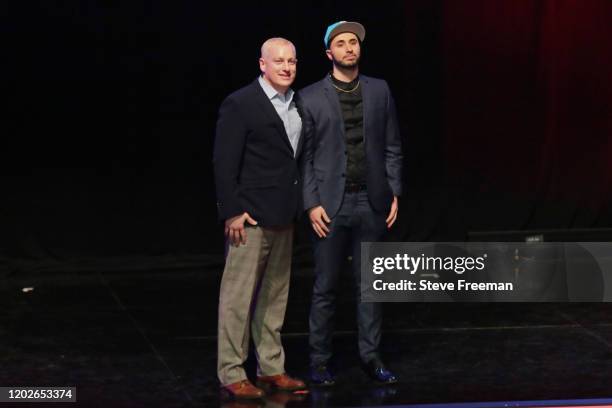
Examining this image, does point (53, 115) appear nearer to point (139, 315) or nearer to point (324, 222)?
point (139, 315)

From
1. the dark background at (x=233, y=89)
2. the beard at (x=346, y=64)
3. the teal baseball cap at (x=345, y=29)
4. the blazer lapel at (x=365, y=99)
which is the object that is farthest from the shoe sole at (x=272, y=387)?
the dark background at (x=233, y=89)

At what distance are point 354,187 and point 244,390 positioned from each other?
0.85 m

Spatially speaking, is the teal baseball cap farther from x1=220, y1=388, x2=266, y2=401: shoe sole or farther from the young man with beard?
x1=220, y1=388, x2=266, y2=401: shoe sole

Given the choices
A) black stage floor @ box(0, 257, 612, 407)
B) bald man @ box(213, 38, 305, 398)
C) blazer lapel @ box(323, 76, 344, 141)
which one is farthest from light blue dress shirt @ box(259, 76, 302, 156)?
black stage floor @ box(0, 257, 612, 407)

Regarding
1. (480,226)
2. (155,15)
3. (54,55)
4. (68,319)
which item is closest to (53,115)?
(54,55)

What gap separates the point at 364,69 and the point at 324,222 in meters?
3.09

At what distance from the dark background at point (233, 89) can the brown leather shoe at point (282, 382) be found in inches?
114

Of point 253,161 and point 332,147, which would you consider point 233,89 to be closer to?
point 332,147

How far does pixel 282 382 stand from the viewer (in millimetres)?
4684

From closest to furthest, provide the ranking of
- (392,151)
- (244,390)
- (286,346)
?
(244,390) → (392,151) → (286,346)

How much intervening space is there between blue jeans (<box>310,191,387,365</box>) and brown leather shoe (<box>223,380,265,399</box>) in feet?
1.14

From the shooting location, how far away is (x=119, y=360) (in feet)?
17.1

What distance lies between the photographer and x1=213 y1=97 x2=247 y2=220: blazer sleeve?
4.41 m

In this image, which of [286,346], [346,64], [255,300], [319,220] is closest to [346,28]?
[346,64]
